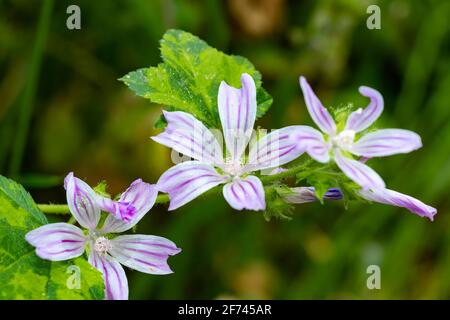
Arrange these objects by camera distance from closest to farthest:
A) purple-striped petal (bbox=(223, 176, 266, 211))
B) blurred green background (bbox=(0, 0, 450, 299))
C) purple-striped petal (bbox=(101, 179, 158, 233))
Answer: purple-striped petal (bbox=(223, 176, 266, 211)) → purple-striped petal (bbox=(101, 179, 158, 233)) → blurred green background (bbox=(0, 0, 450, 299))

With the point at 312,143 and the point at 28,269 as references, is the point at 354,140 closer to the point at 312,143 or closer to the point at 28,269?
the point at 312,143

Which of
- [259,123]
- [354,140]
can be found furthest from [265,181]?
[259,123]

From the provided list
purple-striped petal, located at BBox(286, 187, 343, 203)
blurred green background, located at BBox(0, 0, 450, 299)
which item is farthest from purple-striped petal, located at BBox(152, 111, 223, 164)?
blurred green background, located at BBox(0, 0, 450, 299)

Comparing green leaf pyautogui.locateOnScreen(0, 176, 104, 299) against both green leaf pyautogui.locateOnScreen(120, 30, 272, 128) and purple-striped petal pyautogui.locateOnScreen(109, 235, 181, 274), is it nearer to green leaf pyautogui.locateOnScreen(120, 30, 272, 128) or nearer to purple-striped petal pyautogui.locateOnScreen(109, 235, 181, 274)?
purple-striped petal pyautogui.locateOnScreen(109, 235, 181, 274)

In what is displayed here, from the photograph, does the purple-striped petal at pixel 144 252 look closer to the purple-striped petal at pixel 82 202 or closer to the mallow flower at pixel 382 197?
the purple-striped petal at pixel 82 202

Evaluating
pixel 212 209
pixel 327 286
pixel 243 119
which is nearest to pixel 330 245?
pixel 327 286

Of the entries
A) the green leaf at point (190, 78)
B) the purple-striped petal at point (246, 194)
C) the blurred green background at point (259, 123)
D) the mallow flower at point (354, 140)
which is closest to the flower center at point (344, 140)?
the mallow flower at point (354, 140)

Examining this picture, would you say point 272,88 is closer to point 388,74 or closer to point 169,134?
point 388,74
